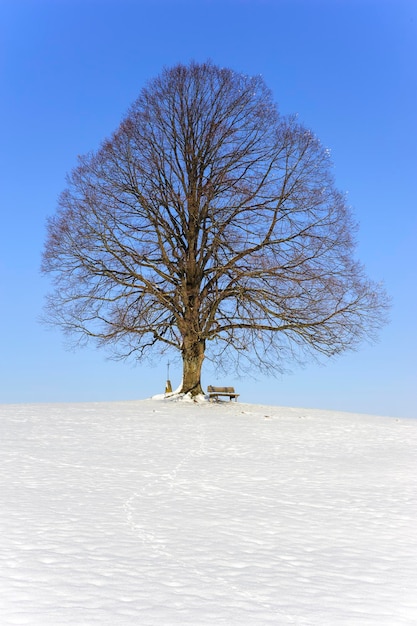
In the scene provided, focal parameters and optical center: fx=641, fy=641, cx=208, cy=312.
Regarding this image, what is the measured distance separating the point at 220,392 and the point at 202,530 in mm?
16084

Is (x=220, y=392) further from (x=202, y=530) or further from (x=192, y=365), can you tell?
(x=202, y=530)

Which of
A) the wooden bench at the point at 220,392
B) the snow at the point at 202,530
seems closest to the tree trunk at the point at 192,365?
the wooden bench at the point at 220,392

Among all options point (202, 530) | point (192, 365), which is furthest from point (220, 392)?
point (202, 530)

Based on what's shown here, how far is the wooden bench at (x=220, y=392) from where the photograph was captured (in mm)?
23141

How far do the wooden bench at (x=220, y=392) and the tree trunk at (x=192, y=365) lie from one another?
3.18ft

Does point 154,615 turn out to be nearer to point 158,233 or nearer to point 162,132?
point 158,233

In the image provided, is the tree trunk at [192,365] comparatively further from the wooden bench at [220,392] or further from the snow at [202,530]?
the snow at [202,530]

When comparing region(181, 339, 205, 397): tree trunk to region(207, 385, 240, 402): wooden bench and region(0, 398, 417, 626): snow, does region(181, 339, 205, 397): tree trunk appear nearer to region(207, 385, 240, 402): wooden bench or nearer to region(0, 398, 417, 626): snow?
region(207, 385, 240, 402): wooden bench

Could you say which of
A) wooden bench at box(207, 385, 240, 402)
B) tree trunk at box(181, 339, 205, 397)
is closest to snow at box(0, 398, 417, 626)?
tree trunk at box(181, 339, 205, 397)

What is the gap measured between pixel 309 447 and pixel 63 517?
7.67m

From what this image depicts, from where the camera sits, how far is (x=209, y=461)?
464 inches

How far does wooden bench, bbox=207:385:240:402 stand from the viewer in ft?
75.9

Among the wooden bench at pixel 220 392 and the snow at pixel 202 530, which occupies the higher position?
the wooden bench at pixel 220 392

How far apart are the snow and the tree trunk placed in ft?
22.7
